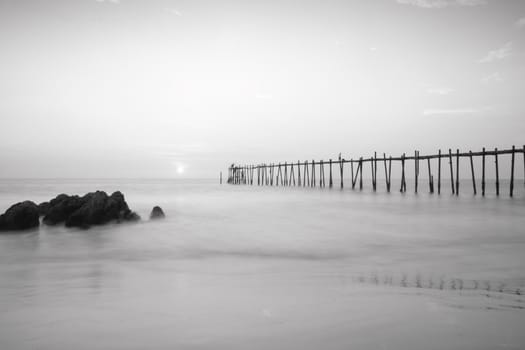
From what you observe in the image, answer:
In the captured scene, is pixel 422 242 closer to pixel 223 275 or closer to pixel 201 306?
pixel 223 275

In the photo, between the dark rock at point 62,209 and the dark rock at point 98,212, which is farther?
the dark rock at point 62,209

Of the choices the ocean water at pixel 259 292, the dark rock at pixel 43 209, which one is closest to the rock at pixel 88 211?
the dark rock at pixel 43 209

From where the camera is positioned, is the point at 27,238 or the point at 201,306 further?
the point at 27,238

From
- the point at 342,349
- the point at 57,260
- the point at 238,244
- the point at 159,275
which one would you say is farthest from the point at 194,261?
the point at 342,349

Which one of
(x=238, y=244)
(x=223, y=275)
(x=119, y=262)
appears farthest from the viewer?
(x=238, y=244)

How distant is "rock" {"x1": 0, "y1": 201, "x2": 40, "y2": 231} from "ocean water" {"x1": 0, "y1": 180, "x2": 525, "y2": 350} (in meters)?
0.40

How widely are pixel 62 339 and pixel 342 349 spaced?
6.15ft

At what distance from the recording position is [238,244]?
6.54m

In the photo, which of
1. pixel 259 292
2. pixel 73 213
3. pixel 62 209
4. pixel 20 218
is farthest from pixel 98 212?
pixel 259 292

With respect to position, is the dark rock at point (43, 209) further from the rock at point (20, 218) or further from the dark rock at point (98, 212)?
the rock at point (20, 218)

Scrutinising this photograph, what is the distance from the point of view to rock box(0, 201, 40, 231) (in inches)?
283

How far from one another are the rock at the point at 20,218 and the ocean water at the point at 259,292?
40cm

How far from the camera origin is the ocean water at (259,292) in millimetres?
2180

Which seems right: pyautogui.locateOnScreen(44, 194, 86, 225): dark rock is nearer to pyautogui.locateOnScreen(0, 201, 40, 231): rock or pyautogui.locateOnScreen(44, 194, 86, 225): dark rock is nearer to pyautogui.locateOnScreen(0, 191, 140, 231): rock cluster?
pyautogui.locateOnScreen(0, 191, 140, 231): rock cluster
